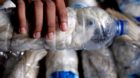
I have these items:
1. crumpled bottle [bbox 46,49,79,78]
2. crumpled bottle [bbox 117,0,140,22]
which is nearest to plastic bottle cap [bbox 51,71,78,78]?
crumpled bottle [bbox 46,49,79,78]

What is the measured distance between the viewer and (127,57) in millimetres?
921

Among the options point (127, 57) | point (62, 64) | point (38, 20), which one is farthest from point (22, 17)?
point (127, 57)

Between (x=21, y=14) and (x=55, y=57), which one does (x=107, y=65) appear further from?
(x=21, y=14)

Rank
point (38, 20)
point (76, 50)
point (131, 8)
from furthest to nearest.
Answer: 1. point (131, 8)
2. point (76, 50)
3. point (38, 20)

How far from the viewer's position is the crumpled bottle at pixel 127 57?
892 millimetres

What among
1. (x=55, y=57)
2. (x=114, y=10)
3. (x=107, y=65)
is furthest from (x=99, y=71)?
(x=114, y=10)

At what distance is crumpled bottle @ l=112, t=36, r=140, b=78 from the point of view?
892 millimetres

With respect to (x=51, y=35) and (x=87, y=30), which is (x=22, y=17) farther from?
(x=87, y=30)

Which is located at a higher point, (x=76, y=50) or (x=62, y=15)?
(x=62, y=15)

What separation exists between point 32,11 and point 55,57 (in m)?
0.16

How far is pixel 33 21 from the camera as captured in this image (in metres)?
0.88

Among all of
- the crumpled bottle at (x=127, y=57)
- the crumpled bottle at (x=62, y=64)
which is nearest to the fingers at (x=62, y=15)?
the crumpled bottle at (x=62, y=64)

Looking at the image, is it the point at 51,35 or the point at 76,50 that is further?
the point at 76,50

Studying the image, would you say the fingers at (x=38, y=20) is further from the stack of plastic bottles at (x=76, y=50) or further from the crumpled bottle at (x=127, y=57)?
the crumpled bottle at (x=127, y=57)
